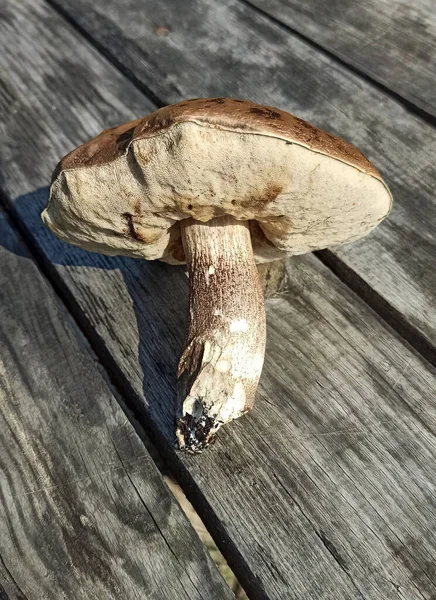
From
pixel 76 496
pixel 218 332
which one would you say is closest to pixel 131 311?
pixel 218 332

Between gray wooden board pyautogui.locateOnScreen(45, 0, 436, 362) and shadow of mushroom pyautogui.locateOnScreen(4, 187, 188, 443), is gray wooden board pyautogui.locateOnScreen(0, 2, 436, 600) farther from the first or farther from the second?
gray wooden board pyautogui.locateOnScreen(45, 0, 436, 362)

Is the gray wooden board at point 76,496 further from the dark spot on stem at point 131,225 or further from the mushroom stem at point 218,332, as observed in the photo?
the dark spot on stem at point 131,225

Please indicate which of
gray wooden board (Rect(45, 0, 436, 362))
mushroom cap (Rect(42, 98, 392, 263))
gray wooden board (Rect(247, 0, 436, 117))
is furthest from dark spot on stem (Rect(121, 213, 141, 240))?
gray wooden board (Rect(247, 0, 436, 117))

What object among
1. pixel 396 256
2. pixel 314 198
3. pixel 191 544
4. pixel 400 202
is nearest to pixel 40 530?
pixel 191 544

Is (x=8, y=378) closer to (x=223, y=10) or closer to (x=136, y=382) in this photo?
(x=136, y=382)

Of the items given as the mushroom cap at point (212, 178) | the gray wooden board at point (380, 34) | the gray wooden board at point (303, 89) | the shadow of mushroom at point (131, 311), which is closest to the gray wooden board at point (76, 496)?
the shadow of mushroom at point (131, 311)
